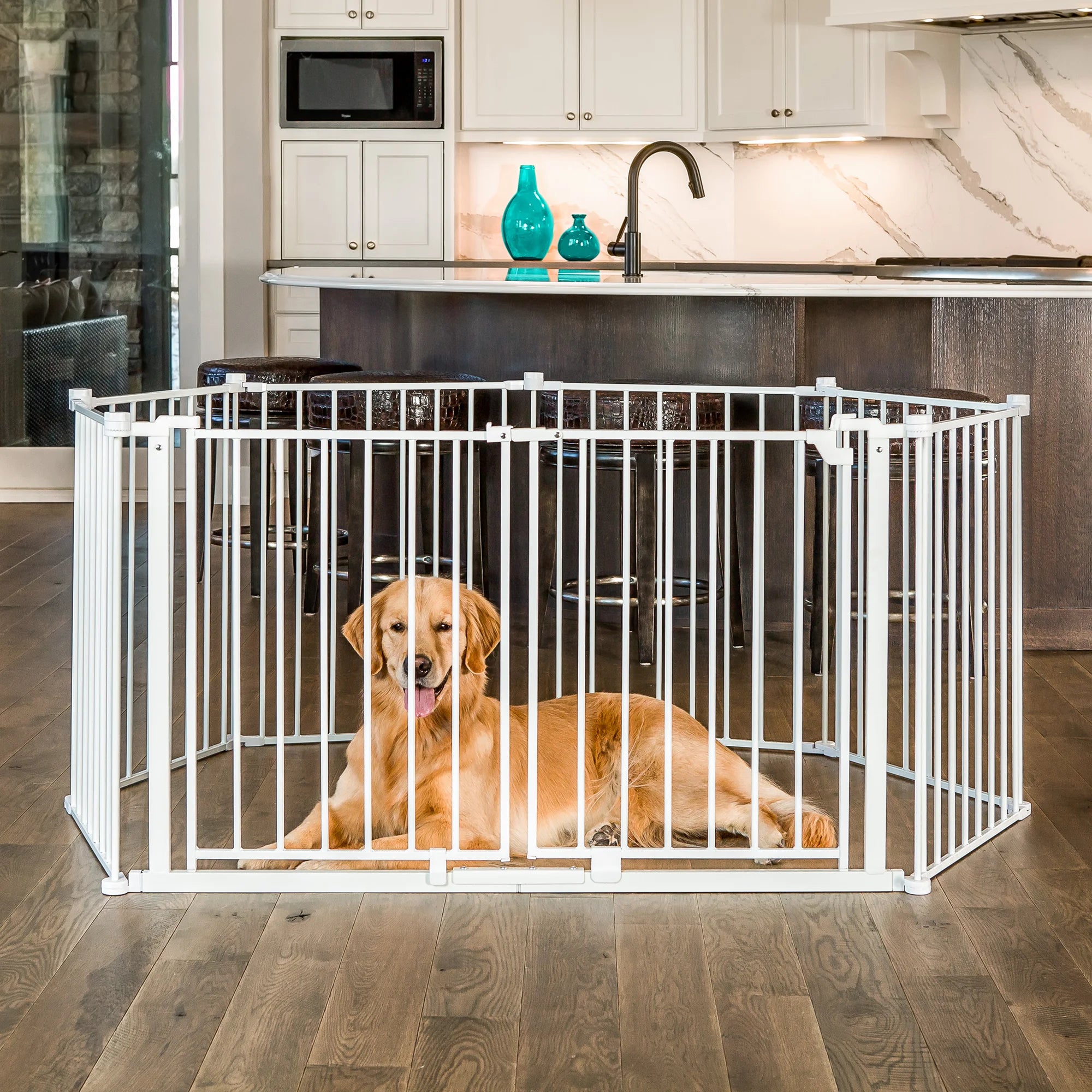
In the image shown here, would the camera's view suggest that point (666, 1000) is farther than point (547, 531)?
No

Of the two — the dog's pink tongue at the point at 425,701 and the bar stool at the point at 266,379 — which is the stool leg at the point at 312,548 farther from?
the dog's pink tongue at the point at 425,701

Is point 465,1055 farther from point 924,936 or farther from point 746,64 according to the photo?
point 746,64

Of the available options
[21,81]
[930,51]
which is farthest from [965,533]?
[21,81]

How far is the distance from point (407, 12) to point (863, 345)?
3.01m

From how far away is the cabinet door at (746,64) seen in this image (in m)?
5.98

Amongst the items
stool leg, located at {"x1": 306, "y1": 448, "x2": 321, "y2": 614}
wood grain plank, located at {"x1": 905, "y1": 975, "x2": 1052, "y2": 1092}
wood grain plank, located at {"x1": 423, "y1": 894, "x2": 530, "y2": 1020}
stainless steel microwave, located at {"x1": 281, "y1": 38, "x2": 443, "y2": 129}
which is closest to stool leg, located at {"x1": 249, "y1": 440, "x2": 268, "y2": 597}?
stool leg, located at {"x1": 306, "y1": 448, "x2": 321, "y2": 614}

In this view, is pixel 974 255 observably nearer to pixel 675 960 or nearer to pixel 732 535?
pixel 732 535

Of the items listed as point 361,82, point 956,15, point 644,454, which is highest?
point 956,15

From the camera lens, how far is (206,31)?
5.93 meters

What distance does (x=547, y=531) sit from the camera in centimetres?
414

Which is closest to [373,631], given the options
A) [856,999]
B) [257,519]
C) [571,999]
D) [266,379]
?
[571,999]

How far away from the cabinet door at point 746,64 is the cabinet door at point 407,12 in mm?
1109

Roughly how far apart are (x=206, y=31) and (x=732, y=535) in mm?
3416

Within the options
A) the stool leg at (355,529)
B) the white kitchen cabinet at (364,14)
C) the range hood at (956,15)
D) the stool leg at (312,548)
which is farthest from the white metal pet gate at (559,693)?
the white kitchen cabinet at (364,14)
